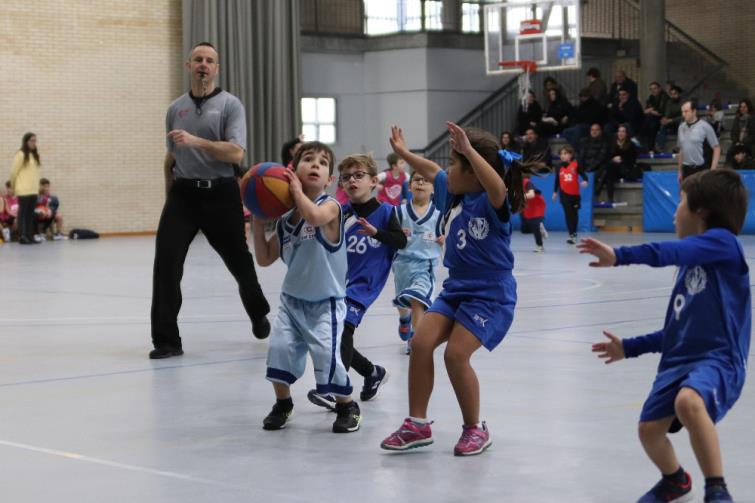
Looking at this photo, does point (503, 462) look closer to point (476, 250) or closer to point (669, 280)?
point (476, 250)

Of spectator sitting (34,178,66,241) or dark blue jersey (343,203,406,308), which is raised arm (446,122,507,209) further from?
spectator sitting (34,178,66,241)

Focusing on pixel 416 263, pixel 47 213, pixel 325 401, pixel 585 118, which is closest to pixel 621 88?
pixel 585 118

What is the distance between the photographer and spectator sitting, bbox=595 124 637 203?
2516cm

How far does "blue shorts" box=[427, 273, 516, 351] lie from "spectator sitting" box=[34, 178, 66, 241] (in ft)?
68.0

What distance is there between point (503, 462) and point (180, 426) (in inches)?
67.0

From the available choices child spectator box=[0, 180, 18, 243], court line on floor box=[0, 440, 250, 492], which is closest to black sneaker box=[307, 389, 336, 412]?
court line on floor box=[0, 440, 250, 492]

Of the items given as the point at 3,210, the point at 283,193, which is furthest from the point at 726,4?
the point at 283,193

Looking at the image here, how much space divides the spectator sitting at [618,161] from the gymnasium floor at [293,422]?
14.4 m

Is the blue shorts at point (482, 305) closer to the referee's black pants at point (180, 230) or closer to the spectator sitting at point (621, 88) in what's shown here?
the referee's black pants at point (180, 230)

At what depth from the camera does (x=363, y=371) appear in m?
6.79

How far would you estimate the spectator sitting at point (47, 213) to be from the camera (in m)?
25.4

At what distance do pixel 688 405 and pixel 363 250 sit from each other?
3.22m

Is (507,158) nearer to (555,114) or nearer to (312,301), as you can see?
(312,301)

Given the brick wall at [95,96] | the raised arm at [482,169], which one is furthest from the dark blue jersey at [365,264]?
the brick wall at [95,96]
